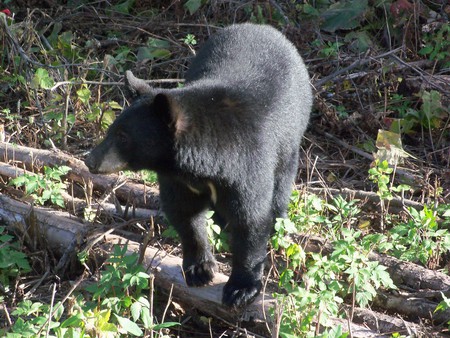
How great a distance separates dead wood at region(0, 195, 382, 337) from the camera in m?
4.53

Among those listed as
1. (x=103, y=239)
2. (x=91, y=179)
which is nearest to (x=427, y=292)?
(x=103, y=239)

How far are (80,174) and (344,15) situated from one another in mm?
3643

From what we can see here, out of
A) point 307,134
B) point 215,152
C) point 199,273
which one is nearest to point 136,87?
point 215,152

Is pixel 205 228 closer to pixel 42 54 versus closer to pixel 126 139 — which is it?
pixel 126 139

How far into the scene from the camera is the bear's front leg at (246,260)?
4.60 meters

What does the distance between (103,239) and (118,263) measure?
0.97m

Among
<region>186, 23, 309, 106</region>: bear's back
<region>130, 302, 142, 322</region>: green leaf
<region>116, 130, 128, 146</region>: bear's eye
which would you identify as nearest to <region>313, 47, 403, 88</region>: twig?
<region>186, 23, 309, 106</region>: bear's back

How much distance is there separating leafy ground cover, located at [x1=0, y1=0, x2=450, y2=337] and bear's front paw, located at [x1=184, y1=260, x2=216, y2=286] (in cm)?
22

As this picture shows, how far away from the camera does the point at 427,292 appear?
4629 mm

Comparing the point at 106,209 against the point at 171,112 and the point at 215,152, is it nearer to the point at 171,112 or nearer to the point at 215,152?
the point at 215,152

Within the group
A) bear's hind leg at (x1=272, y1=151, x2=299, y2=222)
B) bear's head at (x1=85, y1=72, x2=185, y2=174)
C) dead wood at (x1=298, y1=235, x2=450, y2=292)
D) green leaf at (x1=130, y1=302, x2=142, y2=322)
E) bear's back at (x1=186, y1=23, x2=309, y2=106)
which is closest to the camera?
green leaf at (x1=130, y1=302, x2=142, y2=322)

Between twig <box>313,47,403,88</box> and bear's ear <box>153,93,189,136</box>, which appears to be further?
twig <box>313,47,403,88</box>

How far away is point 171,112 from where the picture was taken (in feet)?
14.0

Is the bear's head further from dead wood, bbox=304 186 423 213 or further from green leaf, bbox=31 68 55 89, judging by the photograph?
green leaf, bbox=31 68 55 89
